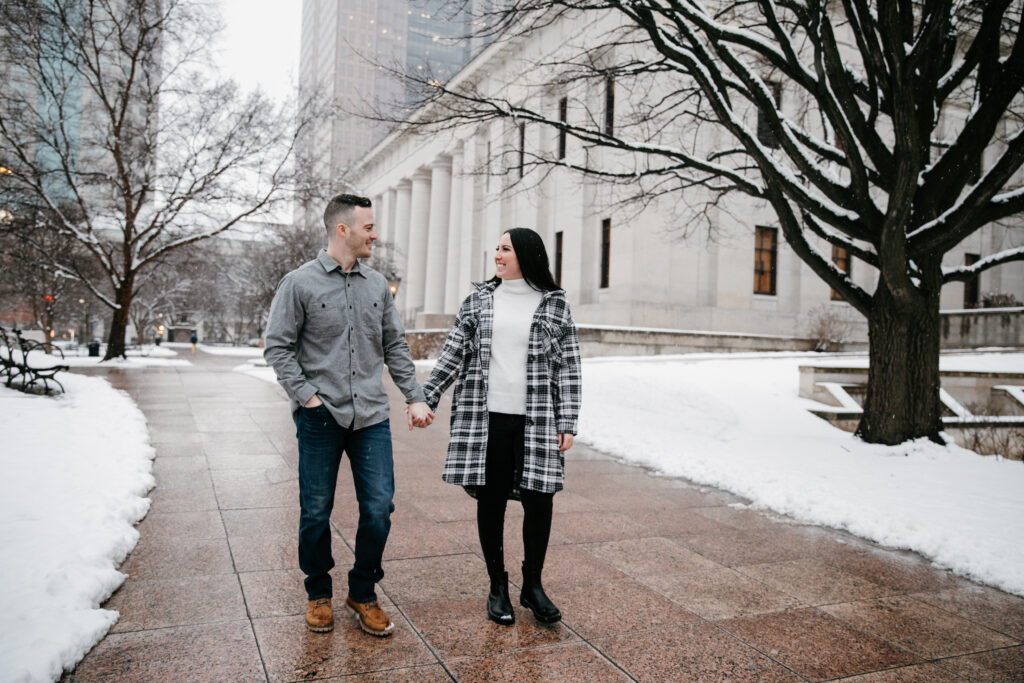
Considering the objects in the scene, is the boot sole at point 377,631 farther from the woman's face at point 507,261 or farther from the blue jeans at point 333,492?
the woman's face at point 507,261

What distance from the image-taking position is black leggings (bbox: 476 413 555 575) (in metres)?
3.59

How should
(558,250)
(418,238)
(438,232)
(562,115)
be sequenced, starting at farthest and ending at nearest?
1. (418,238)
2. (438,232)
3. (558,250)
4. (562,115)

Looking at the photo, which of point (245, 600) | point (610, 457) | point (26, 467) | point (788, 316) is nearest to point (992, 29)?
point (610, 457)

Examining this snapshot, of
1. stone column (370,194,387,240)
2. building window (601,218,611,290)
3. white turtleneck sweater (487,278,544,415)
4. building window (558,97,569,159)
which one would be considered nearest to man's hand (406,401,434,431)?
white turtleneck sweater (487,278,544,415)

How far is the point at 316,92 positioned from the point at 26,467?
72.7ft

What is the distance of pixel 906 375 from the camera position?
9555 millimetres

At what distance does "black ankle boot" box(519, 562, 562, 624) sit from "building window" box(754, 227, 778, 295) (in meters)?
28.1

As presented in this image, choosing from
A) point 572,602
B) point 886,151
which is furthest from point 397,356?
point 886,151

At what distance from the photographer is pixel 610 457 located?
361 inches

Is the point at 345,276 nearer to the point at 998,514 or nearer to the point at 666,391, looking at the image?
the point at 998,514

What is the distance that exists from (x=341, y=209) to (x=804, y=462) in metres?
6.89

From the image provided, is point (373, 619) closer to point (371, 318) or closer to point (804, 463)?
point (371, 318)

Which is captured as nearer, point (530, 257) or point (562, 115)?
point (530, 257)

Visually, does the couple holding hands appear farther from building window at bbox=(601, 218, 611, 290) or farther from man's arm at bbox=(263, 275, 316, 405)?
building window at bbox=(601, 218, 611, 290)
